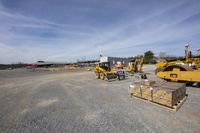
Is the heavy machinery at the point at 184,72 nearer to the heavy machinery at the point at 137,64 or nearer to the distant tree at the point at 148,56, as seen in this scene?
the heavy machinery at the point at 137,64

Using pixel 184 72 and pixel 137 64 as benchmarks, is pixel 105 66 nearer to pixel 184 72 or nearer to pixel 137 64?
pixel 137 64

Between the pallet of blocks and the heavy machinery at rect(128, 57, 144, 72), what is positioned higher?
the heavy machinery at rect(128, 57, 144, 72)

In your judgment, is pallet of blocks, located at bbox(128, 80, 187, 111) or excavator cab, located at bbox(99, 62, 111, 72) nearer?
pallet of blocks, located at bbox(128, 80, 187, 111)

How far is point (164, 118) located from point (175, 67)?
22.0ft

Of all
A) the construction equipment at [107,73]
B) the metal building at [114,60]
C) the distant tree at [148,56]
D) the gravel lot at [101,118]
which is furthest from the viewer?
the distant tree at [148,56]

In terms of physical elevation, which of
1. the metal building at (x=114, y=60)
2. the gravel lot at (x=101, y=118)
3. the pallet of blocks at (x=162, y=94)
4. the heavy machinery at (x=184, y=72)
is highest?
the metal building at (x=114, y=60)

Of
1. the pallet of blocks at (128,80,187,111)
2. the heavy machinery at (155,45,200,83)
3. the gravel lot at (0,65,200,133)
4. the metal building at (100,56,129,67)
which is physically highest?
the metal building at (100,56,129,67)

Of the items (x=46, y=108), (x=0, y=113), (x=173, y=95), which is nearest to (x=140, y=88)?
(x=173, y=95)

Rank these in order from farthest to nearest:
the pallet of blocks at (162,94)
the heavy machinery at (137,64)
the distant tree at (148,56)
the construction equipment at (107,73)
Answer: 1. the distant tree at (148,56)
2. the heavy machinery at (137,64)
3. the construction equipment at (107,73)
4. the pallet of blocks at (162,94)

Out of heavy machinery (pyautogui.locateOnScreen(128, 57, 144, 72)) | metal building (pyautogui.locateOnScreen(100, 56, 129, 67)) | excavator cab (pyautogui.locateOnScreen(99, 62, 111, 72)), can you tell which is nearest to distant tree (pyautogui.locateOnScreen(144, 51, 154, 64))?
metal building (pyautogui.locateOnScreen(100, 56, 129, 67))

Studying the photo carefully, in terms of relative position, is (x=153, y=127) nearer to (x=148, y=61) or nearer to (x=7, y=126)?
(x=7, y=126)

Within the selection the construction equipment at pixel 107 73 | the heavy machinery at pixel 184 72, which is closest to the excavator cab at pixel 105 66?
the construction equipment at pixel 107 73

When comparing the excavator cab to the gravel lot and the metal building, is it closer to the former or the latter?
the gravel lot

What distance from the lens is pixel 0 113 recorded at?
5613 millimetres
